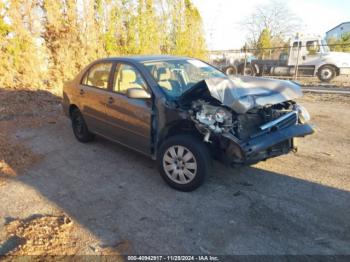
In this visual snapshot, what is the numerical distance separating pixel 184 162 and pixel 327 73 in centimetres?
1515

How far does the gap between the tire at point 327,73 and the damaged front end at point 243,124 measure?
13851 millimetres

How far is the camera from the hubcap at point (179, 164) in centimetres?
340

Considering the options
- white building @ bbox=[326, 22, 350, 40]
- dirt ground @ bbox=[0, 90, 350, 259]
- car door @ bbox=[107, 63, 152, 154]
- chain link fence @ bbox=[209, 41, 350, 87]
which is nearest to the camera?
dirt ground @ bbox=[0, 90, 350, 259]

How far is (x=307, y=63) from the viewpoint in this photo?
643 inches

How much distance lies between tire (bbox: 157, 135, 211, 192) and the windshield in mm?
702

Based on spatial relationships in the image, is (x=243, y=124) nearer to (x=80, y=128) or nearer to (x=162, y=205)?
(x=162, y=205)

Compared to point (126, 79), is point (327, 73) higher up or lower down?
higher up

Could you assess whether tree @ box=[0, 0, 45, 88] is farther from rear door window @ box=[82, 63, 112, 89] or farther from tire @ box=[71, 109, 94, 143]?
rear door window @ box=[82, 63, 112, 89]

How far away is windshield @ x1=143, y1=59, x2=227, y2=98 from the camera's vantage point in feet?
12.8

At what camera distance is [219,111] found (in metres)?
3.36

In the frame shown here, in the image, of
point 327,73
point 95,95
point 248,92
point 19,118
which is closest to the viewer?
point 248,92

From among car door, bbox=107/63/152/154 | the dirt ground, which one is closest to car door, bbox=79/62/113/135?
car door, bbox=107/63/152/154

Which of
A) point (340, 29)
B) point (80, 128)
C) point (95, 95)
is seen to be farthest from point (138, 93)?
point (340, 29)

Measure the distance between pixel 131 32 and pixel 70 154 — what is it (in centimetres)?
896
